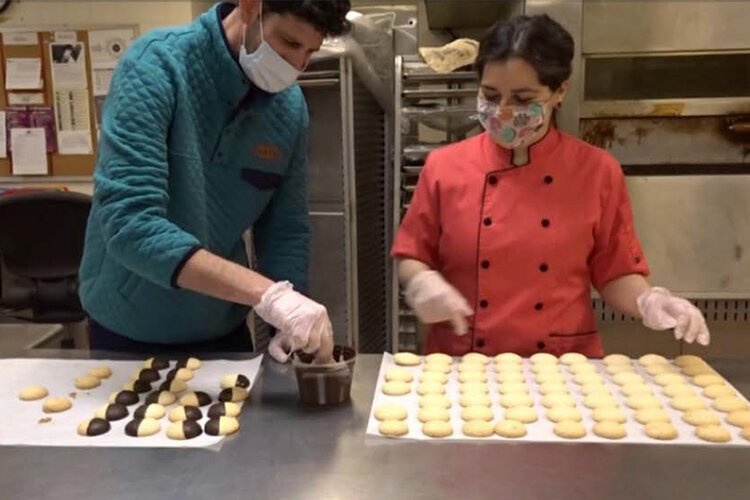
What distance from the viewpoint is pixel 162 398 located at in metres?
1.13

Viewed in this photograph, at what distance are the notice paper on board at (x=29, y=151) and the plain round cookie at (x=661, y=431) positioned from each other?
309 centimetres

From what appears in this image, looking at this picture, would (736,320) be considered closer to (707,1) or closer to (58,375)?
(707,1)

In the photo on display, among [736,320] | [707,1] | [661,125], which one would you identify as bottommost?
[736,320]

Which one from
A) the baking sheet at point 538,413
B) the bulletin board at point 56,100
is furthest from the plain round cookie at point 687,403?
the bulletin board at point 56,100

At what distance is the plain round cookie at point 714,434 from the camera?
1.00 m

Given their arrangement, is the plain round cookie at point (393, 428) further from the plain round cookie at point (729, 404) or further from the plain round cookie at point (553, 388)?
the plain round cookie at point (729, 404)

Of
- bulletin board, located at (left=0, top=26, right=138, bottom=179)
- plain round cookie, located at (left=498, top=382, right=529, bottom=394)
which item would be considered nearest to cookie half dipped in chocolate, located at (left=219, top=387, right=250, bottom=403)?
plain round cookie, located at (left=498, top=382, right=529, bottom=394)

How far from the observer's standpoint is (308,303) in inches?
44.3

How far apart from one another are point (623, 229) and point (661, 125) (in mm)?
848

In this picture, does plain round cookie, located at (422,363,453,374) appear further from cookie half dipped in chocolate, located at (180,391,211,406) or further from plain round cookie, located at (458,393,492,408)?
cookie half dipped in chocolate, located at (180,391,211,406)

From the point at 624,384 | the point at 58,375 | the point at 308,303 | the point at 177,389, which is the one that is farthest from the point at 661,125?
the point at 58,375

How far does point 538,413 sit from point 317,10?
763 millimetres

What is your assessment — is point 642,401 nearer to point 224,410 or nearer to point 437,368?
point 437,368

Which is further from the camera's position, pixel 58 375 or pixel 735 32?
pixel 735 32
